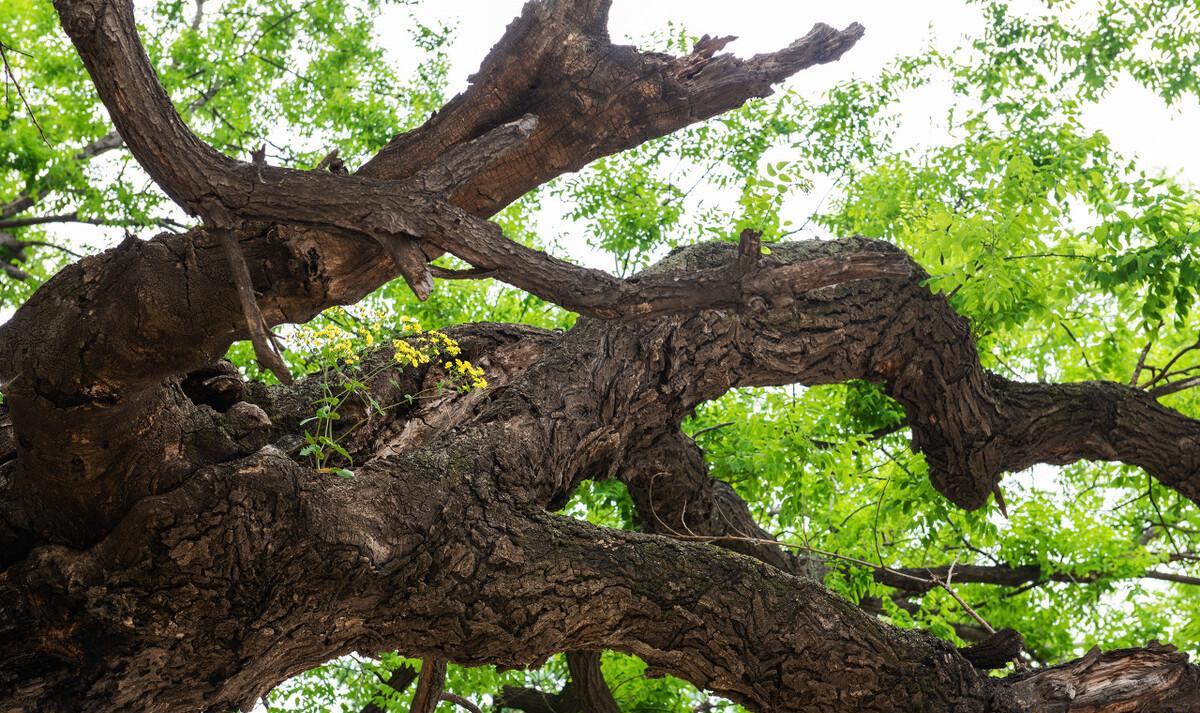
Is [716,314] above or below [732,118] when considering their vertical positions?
below

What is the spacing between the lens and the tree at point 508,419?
3.90m

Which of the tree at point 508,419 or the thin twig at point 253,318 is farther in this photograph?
the tree at point 508,419

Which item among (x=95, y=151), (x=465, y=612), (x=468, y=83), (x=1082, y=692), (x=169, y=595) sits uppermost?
(x=95, y=151)

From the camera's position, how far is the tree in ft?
12.8

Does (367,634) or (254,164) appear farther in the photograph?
(367,634)

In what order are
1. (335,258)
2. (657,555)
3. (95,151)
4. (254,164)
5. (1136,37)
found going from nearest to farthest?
(254,164)
(335,258)
(657,555)
(1136,37)
(95,151)

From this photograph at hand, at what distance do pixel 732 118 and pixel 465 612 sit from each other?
8.68 m

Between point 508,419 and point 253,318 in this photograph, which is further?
point 508,419

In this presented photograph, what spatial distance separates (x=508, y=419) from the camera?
5441 mm

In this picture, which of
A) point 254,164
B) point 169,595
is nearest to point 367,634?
point 169,595

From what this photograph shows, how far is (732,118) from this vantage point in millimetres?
12125

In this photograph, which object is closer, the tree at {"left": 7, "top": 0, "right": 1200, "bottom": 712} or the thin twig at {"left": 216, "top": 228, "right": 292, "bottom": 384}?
the thin twig at {"left": 216, "top": 228, "right": 292, "bottom": 384}

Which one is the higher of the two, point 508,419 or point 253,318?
point 508,419

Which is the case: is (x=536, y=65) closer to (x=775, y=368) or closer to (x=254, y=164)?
(x=254, y=164)
